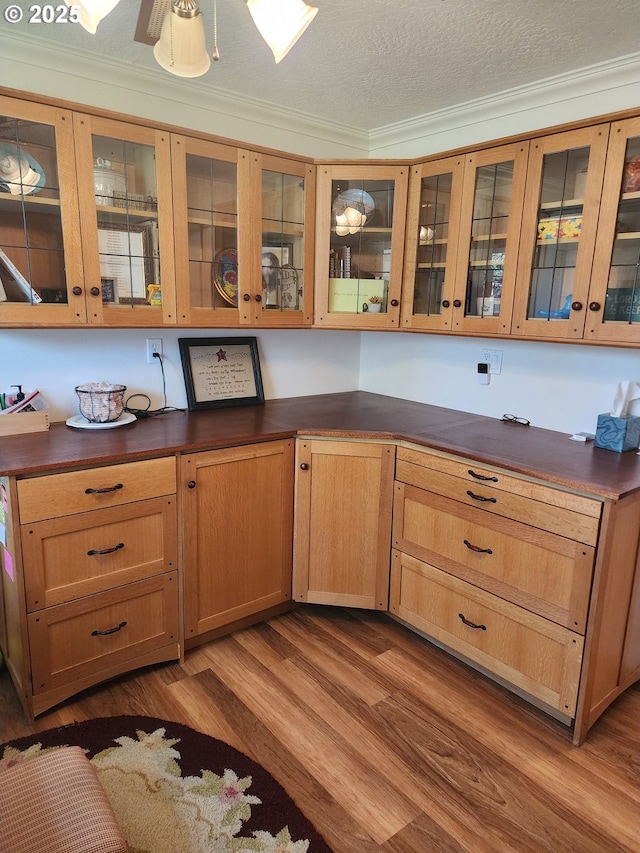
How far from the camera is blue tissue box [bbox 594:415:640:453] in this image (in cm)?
209

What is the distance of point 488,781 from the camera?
1.72 m

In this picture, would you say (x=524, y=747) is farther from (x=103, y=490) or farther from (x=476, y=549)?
(x=103, y=490)

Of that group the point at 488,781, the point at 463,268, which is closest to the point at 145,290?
the point at 463,268

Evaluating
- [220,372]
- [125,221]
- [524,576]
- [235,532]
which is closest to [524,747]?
[524,576]

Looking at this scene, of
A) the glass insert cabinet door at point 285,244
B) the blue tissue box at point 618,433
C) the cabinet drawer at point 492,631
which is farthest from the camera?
the glass insert cabinet door at point 285,244

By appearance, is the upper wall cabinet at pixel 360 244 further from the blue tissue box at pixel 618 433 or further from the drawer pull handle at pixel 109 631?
the drawer pull handle at pixel 109 631

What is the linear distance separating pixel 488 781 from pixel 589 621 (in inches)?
23.2

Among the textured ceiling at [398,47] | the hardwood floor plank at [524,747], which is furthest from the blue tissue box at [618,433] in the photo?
the textured ceiling at [398,47]

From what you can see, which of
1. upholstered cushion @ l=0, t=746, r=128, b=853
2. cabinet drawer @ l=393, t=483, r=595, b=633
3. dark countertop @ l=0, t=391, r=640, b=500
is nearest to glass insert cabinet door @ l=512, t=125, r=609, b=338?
dark countertop @ l=0, t=391, r=640, b=500

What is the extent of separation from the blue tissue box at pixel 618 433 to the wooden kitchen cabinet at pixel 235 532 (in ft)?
4.11

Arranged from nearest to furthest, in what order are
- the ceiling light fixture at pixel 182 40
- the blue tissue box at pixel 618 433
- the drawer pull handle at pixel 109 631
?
the ceiling light fixture at pixel 182 40 < the drawer pull handle at pixel 109 631 < the blue tissue box at pixel 618 433

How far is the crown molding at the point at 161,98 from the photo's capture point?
2.10 meters

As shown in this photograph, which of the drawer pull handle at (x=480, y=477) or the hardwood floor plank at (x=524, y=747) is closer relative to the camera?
the hardwood floor plank at (x=524, y=747)

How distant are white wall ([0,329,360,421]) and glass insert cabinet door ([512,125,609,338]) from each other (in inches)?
47.3
